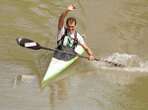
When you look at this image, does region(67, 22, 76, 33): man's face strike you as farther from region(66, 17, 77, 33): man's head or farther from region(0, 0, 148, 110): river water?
region(0, 0, 148, 110): river water

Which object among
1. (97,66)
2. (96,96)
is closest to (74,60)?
(97,66)

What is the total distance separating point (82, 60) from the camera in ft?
39.4

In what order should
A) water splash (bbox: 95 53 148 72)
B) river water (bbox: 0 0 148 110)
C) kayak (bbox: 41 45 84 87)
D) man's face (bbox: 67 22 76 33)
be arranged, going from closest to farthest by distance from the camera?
river water (bbox: 0 0 148 110) → kayak (bbox: 41 45 84 87) → man's face (bbox: 67 22 76 33) → water splash (bbox: 95 53 148 72)

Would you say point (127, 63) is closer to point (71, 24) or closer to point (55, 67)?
point (71, 24)

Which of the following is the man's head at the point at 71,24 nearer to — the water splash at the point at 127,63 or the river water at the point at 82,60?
the river water at the point at 82,60

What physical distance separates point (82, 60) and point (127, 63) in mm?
999

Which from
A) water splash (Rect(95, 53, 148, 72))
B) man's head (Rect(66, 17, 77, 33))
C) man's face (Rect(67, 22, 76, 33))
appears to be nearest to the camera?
man's head (Rect(66, 17, 77, 33))

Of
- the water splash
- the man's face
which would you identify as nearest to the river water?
the water splash

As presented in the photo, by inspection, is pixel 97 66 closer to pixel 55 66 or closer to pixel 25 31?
pixel 55 66

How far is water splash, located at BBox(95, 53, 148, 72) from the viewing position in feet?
38.6

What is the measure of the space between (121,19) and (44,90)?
16.8 feet

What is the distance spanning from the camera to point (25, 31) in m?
13.1

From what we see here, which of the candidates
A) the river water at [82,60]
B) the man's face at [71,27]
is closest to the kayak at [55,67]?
the river water at [82,60]

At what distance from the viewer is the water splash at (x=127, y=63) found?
1176 cm
